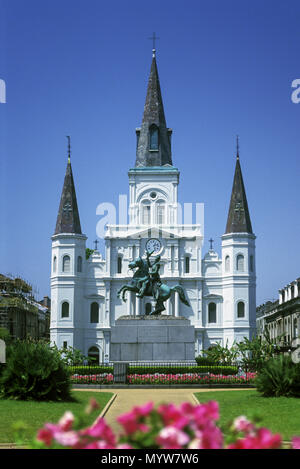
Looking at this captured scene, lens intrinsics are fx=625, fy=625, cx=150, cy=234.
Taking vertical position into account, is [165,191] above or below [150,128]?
below

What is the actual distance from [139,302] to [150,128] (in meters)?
22.9

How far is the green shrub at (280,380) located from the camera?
64.1 feet

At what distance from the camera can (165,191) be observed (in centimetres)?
7519

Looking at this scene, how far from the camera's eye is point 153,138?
78.3 metres

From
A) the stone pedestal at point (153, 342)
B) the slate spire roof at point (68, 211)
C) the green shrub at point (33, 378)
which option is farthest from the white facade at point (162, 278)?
the green shrub at point (33, 378)

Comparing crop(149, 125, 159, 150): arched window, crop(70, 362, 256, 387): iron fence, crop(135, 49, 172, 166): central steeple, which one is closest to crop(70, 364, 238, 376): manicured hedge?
crop(70, 362, 256, 387): iron fence

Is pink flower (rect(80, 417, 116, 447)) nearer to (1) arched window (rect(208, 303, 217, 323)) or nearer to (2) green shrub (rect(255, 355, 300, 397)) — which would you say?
(2) green shrub (rect(255, 355, 300, 397))

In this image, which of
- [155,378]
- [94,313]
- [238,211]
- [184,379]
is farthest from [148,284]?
[238,211]

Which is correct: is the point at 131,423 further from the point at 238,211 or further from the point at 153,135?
the point at 153,135

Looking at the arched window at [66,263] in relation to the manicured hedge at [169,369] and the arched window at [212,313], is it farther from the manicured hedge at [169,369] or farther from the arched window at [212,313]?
the manicured hedge at [169,369]

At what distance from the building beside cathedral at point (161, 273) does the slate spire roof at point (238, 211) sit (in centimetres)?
11
